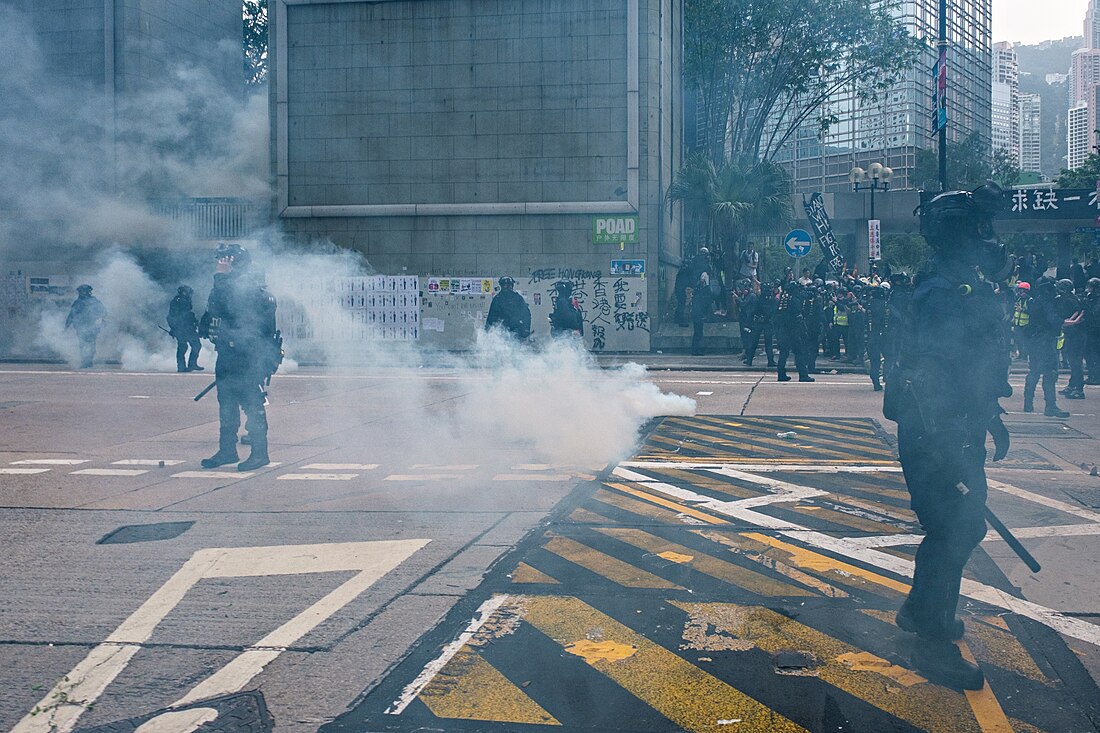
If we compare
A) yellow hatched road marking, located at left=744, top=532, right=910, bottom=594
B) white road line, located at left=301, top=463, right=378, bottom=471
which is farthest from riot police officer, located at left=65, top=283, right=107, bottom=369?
yellow hatched road marking, located at left=744, top=532, right=910, bottom=594

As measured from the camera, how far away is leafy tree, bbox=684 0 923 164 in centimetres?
3033

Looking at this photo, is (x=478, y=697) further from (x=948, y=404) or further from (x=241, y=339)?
(x=241, y=339)

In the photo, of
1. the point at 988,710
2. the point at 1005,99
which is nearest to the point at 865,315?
the point at 988,710

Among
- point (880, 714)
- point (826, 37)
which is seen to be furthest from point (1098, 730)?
point (826, 37)

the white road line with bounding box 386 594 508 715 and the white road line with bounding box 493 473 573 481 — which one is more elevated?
the white road line with bounding box 493 473 573 481

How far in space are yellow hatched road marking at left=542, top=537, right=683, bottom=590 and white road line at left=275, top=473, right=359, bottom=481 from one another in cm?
284

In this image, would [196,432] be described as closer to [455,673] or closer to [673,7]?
[455,673]

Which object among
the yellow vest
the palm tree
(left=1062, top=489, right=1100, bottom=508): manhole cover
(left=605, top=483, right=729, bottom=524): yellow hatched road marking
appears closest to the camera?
(left=605, top=483, right=729, bottom=524): yellow hatched road marking

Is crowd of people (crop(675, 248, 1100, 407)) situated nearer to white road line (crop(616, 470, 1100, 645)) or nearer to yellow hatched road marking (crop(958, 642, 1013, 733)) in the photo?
white road line (crop(616, 470, 1100, 645))

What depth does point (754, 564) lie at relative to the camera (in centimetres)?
579

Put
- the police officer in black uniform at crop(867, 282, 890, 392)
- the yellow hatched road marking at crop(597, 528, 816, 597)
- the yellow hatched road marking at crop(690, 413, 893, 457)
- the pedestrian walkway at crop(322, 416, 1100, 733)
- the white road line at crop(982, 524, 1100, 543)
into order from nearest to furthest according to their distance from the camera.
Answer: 1. the pedestrian walkway at crop(322, 416, 1100, 733)
2. the yellow hatched road marking at crop(597, 528, 816, 597)
3. the white road line at crop(982, 524, 1100, 543)
4. the yellow hatched road marking at crop(690, 413, 893, 457)
5. the police officer in black uniform at crop(867, 282, 890, 392)

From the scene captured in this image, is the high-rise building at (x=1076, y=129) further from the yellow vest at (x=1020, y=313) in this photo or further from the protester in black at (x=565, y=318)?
the protester in black at (x=565, y=318)

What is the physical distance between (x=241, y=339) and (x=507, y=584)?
4583mm

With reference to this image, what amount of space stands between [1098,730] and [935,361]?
148 cm
